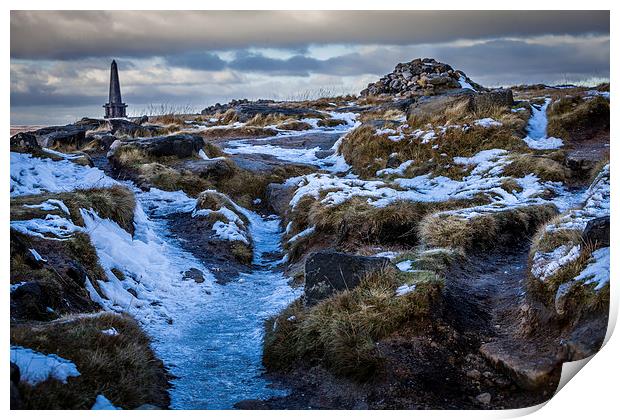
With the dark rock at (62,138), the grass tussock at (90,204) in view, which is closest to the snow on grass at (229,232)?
the grass tussock at (90,204)

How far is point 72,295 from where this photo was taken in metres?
7.24

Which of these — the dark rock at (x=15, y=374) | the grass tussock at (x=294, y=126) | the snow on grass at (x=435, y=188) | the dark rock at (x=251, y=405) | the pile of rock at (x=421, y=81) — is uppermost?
the pile of rock at (x=421, y=81)

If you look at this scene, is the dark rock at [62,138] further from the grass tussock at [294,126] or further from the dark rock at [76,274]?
the dark rock at [76,274]

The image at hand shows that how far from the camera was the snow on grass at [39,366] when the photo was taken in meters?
5.05

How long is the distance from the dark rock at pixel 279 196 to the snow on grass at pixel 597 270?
8.09 meters

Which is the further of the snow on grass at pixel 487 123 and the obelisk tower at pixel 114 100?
the snow on grass at pixel 487 123

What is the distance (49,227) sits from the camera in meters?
8.52

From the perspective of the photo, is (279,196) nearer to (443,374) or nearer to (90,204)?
(90,204)

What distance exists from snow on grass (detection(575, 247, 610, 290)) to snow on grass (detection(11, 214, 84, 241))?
22.6ft

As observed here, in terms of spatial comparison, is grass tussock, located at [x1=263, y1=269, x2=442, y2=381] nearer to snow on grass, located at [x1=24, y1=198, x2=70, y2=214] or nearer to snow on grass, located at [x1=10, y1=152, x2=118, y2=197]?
snow on grass, located at [x1=24, y1=198, x2=70, y2=214]

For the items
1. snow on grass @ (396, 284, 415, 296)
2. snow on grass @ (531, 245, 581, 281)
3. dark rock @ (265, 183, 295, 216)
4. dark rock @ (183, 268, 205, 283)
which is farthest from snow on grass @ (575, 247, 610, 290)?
dark rock @ (265, 183, 295, 216)

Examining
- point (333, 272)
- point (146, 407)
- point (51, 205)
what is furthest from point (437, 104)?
point (146, 407)

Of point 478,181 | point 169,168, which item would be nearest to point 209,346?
point 478,181
